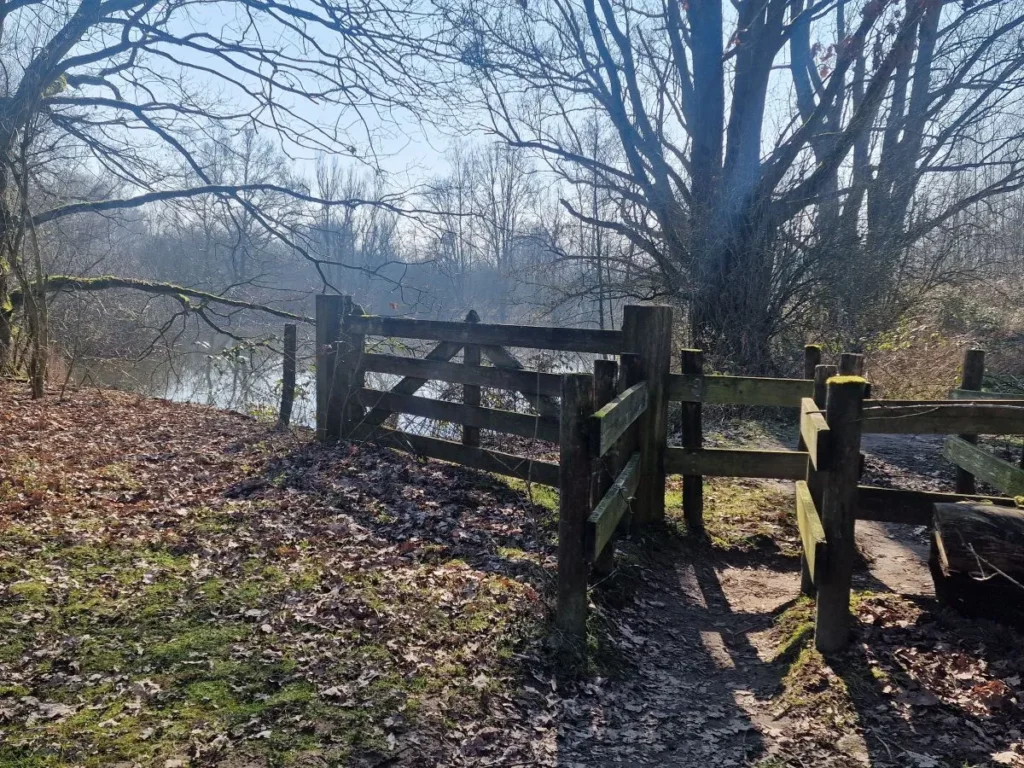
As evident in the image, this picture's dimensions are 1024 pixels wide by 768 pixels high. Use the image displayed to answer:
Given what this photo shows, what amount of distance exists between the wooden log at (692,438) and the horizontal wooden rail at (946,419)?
2.11 metres

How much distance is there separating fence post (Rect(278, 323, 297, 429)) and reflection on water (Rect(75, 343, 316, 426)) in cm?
20

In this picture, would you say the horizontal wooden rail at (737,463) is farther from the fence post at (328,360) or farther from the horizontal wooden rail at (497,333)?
the fence post at (328,360)

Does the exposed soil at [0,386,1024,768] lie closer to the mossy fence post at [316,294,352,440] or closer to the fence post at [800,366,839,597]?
the fence post at [800,366,839,597]

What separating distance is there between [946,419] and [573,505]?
2232 millimetres

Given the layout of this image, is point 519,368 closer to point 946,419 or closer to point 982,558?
point 946,419

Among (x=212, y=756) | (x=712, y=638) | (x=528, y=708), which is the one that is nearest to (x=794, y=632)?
(x=712, y=638)

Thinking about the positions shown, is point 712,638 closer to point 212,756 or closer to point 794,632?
point 794,632

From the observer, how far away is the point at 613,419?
4.38 meters

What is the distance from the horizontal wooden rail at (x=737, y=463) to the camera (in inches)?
239

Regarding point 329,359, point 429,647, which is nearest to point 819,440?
point 429,647

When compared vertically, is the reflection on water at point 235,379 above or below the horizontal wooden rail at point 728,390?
below

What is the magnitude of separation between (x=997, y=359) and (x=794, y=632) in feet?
48.2

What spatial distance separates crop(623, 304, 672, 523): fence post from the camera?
6.01 m

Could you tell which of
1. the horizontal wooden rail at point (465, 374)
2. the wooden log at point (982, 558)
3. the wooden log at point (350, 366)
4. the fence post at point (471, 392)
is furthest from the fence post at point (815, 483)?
the wooden log at point (350, 366)
